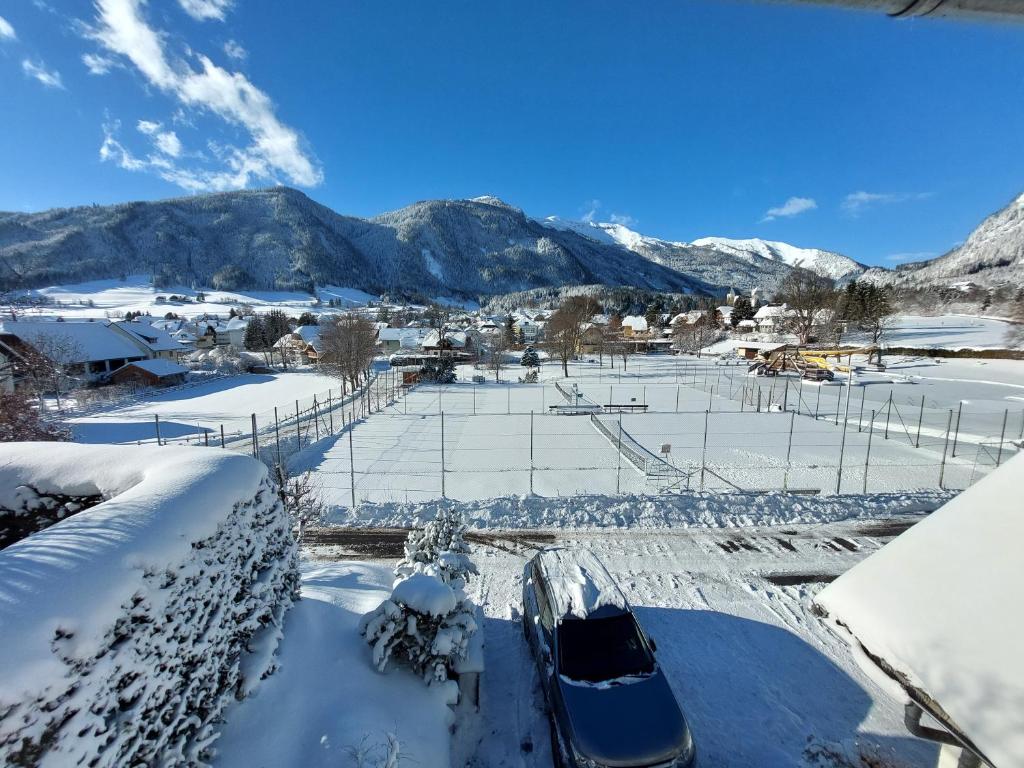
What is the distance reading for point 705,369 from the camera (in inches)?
1938

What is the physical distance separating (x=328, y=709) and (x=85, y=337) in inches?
2151

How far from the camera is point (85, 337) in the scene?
41.1 metres

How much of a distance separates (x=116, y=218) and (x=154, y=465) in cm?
25692

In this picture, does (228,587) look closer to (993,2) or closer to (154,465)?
(154,465)

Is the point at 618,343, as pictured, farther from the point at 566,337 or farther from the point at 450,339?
the point at 450,339

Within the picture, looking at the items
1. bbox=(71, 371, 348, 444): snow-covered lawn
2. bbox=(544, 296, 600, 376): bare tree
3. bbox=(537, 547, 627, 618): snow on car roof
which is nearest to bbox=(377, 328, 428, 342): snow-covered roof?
bbox=(544, 296, 600, 376): bare tree

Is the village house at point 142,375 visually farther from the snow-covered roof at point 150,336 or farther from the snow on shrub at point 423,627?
the snow on shrub at point 423,627

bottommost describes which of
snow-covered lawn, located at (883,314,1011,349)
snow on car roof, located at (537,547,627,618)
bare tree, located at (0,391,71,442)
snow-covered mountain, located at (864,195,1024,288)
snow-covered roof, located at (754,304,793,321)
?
snow on car roof, located at (537,547,627,618)

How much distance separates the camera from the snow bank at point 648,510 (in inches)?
423

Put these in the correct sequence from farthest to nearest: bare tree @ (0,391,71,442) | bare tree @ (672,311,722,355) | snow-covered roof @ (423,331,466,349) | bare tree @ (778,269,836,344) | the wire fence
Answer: bare tree @ (672,311,722,355), snow-covered roof @ (423,331,466,349), bare tree @ (778,269,836,344), the wire fence, bare tree @ (0,391,71,442)

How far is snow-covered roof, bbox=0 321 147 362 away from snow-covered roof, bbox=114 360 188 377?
7.82ft

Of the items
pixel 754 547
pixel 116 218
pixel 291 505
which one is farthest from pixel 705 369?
pixel 116 218

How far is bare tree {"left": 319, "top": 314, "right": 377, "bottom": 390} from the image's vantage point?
36188 millimetres

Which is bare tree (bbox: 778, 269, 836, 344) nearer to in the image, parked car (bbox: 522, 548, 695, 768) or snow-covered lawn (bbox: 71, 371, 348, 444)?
snow-covered lawn (bbox: 71, 371, 348, 444)
